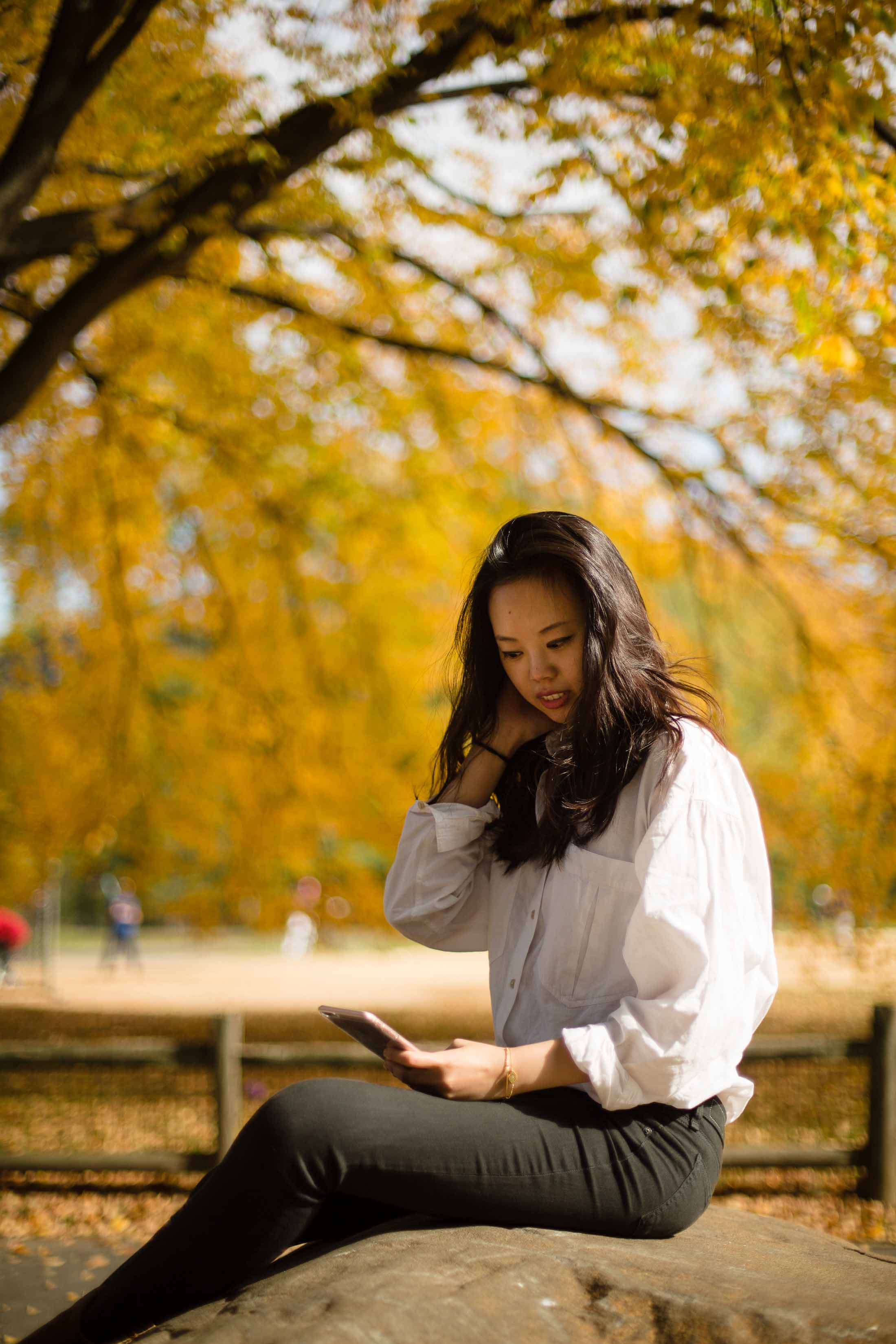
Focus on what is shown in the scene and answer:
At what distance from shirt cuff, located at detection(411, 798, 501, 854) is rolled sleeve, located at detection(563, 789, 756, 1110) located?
1.59 feet

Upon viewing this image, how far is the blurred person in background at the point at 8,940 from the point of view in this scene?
1520cm

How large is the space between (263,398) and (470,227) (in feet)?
7.06

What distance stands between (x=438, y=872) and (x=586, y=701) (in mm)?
469

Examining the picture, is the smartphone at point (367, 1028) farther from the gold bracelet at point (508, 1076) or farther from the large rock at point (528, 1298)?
the large rock at point (528, 1298)

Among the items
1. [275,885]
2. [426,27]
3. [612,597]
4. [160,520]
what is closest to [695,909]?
[612,597]

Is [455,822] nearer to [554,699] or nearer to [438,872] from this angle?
[438,872]

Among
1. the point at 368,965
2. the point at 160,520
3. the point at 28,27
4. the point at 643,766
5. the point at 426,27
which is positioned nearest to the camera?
the point at 643,766

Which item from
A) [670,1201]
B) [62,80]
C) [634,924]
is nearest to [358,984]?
[62,80]

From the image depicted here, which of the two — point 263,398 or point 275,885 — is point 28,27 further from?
point 275,885

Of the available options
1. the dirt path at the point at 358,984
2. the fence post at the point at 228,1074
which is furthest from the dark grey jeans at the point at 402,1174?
the dirt path at the point at 358,984

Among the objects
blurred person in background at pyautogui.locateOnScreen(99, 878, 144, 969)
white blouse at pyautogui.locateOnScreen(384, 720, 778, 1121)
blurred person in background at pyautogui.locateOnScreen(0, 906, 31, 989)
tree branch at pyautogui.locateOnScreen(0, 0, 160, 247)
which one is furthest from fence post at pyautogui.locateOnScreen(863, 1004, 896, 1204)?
blurred person in background at pyautogui.locateOnScreen(99, 878, 144, 969)

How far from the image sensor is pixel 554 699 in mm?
2088

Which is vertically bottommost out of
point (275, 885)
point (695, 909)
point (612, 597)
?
point (275, 885)

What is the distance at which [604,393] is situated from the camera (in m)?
5.75
